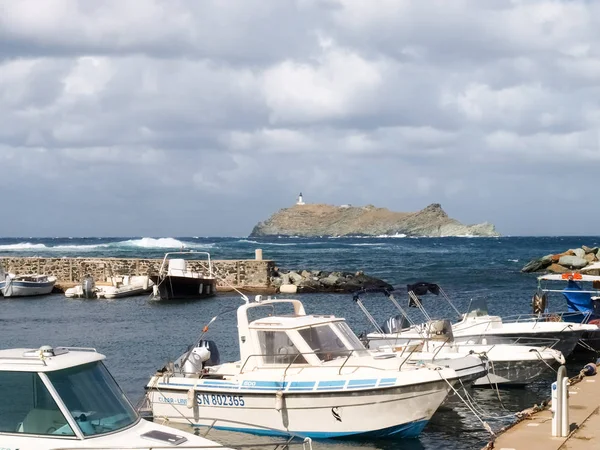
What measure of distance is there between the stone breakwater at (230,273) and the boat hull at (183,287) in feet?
8.79

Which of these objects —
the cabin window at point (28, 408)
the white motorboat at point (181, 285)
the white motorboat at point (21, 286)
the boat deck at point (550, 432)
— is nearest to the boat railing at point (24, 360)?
the cabin window at point (28, 408)

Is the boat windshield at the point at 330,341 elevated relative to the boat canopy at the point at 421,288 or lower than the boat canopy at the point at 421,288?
lower

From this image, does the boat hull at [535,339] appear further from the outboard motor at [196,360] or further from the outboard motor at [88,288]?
the outboard motor at [88,288]

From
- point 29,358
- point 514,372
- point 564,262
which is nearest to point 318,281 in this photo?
point 564,262

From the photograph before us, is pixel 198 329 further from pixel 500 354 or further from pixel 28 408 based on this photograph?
pixel 28 408

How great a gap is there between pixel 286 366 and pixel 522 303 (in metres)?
28.5

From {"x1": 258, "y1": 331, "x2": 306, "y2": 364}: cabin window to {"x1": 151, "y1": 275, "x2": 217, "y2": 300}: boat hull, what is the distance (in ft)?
91.9

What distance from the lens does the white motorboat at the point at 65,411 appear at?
877cm

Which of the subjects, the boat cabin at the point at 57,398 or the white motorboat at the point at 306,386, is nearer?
the boat cabin at the point at 57,398

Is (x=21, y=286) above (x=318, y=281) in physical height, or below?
above

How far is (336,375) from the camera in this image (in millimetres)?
15148

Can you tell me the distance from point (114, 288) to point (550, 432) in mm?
36631

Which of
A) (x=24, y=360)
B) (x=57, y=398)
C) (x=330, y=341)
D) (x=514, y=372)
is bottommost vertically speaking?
(x=514, y=372)

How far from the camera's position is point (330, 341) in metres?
16.2
